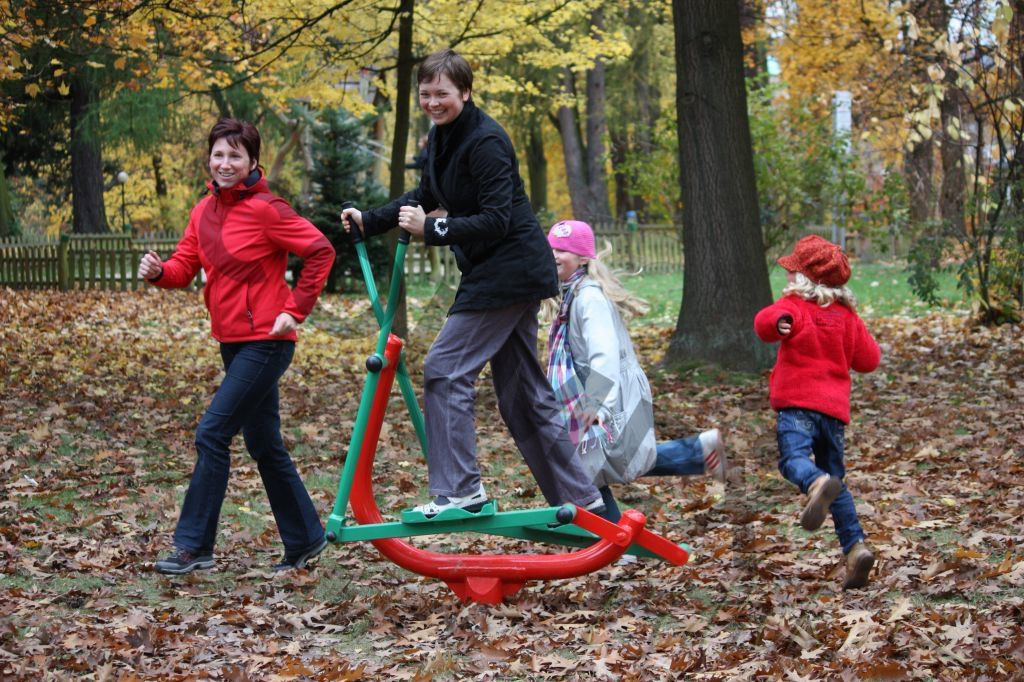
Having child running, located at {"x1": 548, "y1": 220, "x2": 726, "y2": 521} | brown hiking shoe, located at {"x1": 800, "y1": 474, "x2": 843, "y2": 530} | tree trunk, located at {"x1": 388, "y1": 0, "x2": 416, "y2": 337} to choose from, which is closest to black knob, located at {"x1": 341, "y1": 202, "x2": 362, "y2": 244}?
child running, located at {"x1": 548, "y1": 220, "x2": 726, "y2": 521}

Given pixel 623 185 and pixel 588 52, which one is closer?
pixel 588 52

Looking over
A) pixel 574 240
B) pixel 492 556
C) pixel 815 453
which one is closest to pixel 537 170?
pixel 574 240

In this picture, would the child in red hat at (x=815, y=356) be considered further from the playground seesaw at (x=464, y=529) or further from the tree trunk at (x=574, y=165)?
the tree trunk at (x=574, y=165)

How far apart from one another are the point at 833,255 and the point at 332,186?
18.0 meters

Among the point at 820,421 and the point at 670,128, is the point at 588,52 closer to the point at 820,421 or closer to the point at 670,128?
the point at 670,128

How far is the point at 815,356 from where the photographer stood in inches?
200

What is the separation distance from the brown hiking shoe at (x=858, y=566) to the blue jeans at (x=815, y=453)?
84 mm

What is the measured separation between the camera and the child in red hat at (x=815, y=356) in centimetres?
498

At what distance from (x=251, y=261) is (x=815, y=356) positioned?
247cm

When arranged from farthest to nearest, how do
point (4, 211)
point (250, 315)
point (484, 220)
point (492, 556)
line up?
1. point (4, 211)
2. point (250, 315)
3. point (492, 556)
4. point (484, 220)

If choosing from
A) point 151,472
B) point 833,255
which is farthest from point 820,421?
point 151,472

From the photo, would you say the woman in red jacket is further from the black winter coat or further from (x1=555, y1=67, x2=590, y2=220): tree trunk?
(x1=555, y1=67, x2=590, y2=220): tree trunk

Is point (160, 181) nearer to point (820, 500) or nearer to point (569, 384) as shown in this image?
point (569, 384)

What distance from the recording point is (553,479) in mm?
5043
